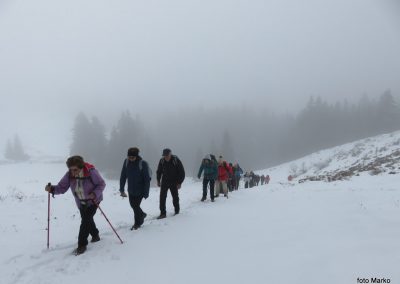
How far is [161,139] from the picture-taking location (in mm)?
126250

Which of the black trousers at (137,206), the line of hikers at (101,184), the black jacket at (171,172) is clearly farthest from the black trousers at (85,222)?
the black jacket at (171,172)

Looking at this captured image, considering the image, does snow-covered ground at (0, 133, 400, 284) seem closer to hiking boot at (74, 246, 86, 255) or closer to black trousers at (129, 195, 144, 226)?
hiking boot at (74, 246, 86, 255)

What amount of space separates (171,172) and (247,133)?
11865 centimetres

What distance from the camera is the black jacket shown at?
1013 cm

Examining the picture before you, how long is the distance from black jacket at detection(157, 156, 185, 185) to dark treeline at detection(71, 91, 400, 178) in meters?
54.5

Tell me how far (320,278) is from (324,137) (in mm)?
86885

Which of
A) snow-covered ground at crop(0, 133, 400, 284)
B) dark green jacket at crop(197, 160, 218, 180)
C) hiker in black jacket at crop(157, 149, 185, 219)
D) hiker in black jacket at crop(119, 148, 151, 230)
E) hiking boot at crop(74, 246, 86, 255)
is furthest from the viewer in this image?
dark green jacket at crop(197, 160, 218, 180)

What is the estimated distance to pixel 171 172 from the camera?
10.2 metres

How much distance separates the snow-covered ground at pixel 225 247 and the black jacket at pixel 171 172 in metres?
1.26

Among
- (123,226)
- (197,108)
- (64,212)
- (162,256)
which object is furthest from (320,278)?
(197,108)

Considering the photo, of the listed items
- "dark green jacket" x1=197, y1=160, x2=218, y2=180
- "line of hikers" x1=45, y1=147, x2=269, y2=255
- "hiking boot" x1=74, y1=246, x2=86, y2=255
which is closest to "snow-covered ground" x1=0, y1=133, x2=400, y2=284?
"hiking boot" x1=74, y1=246, x2=86, y2=255

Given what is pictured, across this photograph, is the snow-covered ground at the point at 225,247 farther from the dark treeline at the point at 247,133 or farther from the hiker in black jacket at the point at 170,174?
the dark treeline at the point at 247,133

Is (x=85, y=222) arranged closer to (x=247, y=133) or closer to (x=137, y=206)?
(x=137, y=206)

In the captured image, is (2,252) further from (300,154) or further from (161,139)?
(161,139)
